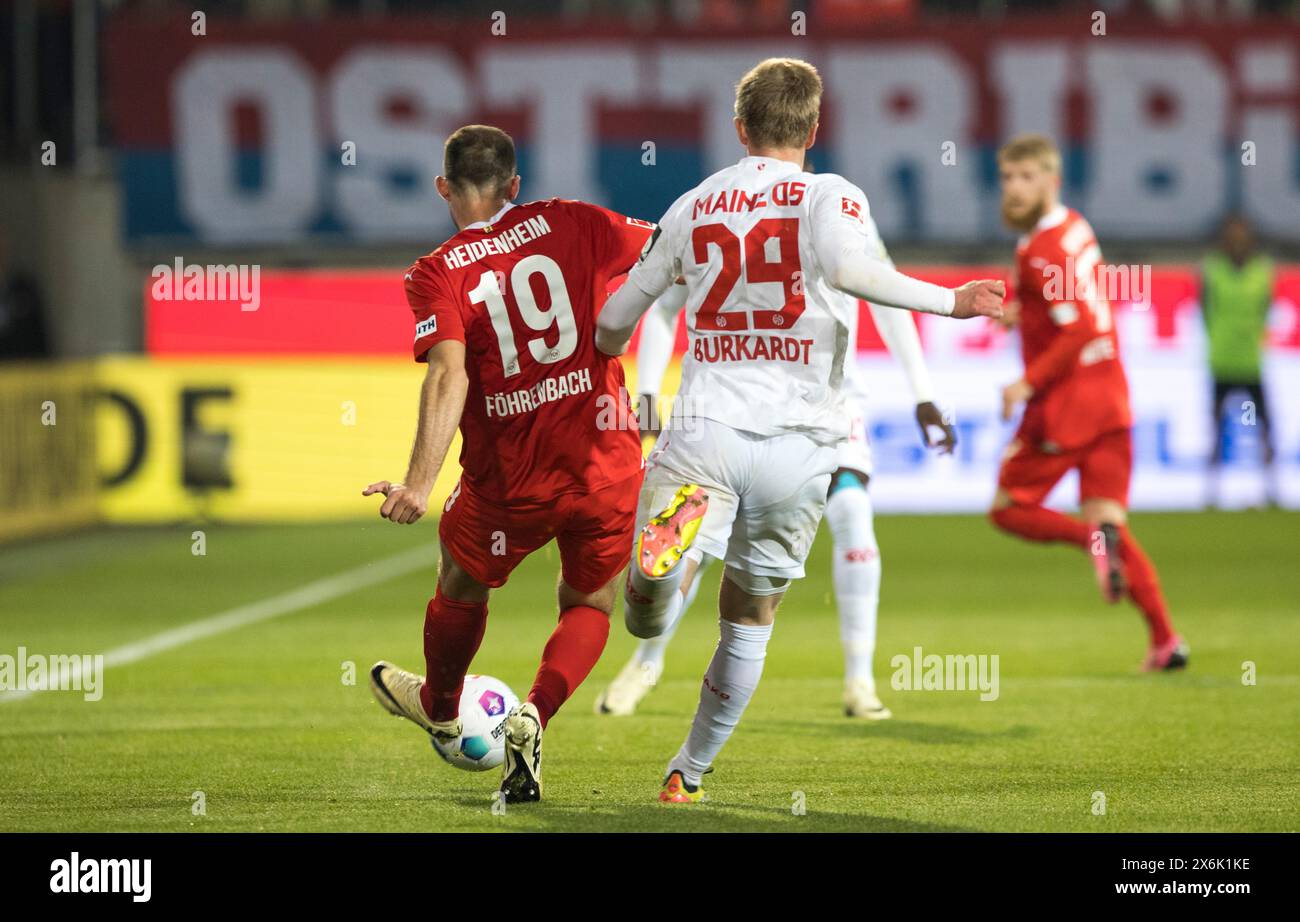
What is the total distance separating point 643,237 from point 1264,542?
9989mm

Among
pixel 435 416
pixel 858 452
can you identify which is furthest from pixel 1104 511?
pixel 435 416

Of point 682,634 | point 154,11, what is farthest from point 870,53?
point 682,634

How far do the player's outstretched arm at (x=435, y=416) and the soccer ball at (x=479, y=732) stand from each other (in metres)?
0.81

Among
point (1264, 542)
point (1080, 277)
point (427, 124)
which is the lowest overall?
point (1264, 542)

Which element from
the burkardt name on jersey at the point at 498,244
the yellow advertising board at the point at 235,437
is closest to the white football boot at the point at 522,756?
the burkardt name on jersey at the point at 498,244

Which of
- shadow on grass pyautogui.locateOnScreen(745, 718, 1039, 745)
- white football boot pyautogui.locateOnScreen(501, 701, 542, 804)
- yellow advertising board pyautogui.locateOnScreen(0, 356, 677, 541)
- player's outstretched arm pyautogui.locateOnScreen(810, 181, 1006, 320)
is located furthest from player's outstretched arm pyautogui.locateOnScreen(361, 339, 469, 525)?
yellow advertising board pyautogui.locateOnScreen(0, 356, 677, 541)

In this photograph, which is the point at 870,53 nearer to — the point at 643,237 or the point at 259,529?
the point at 259,529

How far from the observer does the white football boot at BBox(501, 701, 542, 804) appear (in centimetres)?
565

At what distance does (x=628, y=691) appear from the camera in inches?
311

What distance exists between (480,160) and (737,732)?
2.54 m

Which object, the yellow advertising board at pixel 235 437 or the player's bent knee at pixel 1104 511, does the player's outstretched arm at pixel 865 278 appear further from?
the yellow advertising board at pixel 235 437

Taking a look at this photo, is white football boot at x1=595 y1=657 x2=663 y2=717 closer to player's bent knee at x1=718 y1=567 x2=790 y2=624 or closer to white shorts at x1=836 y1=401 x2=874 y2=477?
white shorts at x1=836 y1=401 x2=874 y2=477

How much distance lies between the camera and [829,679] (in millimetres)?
8859

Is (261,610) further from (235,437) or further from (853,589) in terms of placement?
(235,437)
